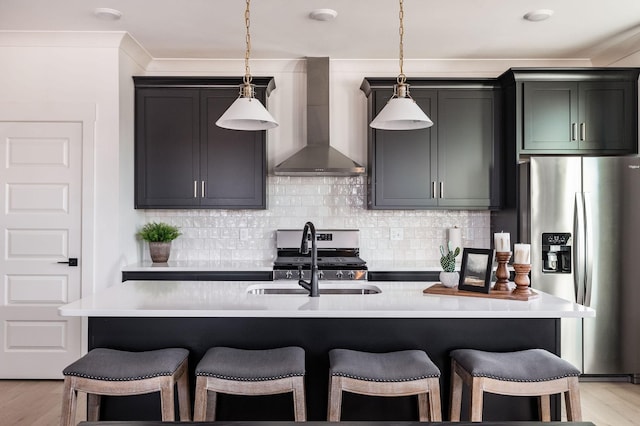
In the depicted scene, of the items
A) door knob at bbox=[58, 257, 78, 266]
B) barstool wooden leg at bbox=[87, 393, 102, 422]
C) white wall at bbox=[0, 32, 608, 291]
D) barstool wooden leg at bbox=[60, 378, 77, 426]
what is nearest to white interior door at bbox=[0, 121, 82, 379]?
door knob at bbox=[58, 257, 78, 266]

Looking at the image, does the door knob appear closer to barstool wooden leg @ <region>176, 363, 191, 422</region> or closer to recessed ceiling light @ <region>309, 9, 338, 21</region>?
barstool wooden leg @ <region>176, 363, 191, 422</region>

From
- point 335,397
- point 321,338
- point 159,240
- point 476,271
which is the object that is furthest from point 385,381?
point 159,240

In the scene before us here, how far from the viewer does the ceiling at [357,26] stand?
350 centimetres

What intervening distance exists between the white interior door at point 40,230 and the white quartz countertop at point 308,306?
1664 millimetres

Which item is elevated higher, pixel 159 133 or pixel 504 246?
pixel 159 133

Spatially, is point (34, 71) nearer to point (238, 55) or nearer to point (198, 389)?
point (238, 55)

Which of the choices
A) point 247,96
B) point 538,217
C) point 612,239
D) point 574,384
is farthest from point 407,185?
point 574,384

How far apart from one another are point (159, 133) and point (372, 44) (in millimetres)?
1977

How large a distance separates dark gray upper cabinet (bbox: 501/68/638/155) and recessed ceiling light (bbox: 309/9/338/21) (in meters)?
1.60

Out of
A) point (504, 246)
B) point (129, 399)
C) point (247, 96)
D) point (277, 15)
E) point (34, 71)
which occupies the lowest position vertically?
point (129, 399)

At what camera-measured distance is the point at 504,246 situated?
2.59 m

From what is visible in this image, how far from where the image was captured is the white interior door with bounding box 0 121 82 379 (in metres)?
4.02

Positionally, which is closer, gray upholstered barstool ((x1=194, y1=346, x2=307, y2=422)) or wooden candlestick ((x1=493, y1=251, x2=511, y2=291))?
gray upholstered barstool ((x1=194, y1=346, x2=307, y2=422))

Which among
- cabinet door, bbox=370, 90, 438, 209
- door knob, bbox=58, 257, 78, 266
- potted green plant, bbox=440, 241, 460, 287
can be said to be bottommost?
door knob, bbox=58, 257, 78, 266
